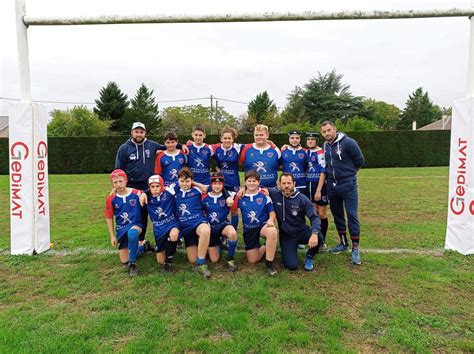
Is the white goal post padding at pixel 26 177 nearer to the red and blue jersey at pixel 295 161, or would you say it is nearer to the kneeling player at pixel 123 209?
the kneeling player at pixel 123 209

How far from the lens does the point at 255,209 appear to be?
4469 mm

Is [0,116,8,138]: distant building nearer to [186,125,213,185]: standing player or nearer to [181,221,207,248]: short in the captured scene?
[186,125,213,185]: standing player

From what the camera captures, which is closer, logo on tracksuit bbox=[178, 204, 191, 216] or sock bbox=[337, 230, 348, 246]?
logo on tracksuit bbox=[178, 204, 191, 216]

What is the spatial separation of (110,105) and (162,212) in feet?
139

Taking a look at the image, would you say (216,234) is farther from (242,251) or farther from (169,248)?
(242,251)

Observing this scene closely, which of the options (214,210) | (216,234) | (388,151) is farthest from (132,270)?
(388,151)

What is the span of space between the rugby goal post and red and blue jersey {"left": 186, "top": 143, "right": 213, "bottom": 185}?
1666 mm

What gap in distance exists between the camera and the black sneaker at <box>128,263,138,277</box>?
4.24 m

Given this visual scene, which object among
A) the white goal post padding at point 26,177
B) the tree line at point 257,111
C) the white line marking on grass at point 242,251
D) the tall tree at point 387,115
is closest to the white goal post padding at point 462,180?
the white line marking on grass at point 242,251

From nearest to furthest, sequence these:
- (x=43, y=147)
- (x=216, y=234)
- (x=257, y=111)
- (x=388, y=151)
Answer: (x=216, y=234) → (x=43, y=147) → (x=388, y=151) → (x=257, y=111)

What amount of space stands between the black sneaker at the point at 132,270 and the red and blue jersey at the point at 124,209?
15.7 inches

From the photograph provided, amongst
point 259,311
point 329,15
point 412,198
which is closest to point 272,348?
point 259,311

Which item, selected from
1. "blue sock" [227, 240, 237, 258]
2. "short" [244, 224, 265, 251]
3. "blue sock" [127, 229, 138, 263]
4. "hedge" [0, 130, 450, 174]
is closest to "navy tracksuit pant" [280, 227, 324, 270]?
"short" [244, 224, 265, 251]

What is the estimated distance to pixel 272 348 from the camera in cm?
273
